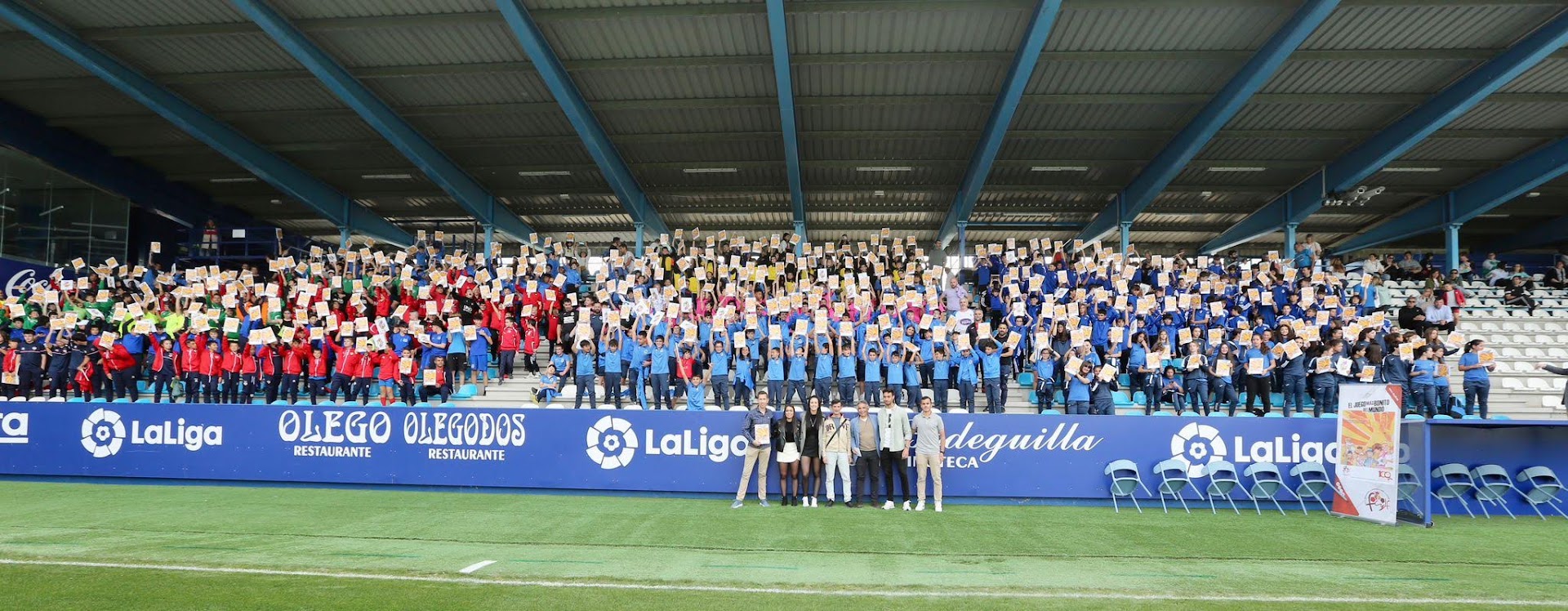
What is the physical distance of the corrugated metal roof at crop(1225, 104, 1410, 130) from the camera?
2070 centimetres

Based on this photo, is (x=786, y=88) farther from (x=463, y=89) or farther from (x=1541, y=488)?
(x=1541, y=488)

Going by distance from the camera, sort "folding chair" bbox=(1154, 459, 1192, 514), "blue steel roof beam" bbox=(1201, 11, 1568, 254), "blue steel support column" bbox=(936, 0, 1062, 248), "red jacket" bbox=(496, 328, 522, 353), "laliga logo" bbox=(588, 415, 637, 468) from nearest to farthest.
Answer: "folding chair" bbox=(1154, 459, 1192, 514) → "laliga logo" bbox=(588, 415, 637, 468) → "blue steel support column" bbox=(936, 0, 1062, 248) → "blue steel roof beam" bbox=(1201, 11, 1568, 254) → "red jacket" bbox=(496, 328, 522, 353)

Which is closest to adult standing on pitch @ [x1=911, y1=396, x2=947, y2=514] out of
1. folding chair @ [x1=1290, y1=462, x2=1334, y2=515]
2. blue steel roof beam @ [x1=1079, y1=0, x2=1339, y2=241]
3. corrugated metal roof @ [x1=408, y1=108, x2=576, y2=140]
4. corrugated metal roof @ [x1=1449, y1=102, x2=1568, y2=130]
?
folding chair @ [x1=1290, y1=462, x2=1334, y2=515]

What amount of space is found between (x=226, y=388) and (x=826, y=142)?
1484cm

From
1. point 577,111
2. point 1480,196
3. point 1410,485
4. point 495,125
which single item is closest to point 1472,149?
point 1480,196

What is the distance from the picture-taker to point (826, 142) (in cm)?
2392

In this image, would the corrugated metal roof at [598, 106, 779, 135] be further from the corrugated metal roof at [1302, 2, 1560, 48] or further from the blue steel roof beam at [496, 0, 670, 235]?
the corrugated metal roof at [1302, 2, 1560, 48]

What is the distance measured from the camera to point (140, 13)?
1717 cm

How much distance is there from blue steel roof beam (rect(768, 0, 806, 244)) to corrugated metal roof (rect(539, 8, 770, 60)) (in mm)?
524

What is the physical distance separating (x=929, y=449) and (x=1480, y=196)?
73.9 ft

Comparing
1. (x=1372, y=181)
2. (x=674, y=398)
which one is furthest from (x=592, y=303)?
(x=1372, y=181)

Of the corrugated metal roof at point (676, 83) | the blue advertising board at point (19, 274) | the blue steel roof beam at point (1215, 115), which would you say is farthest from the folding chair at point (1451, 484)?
the blue advertising board at point (19, 274)

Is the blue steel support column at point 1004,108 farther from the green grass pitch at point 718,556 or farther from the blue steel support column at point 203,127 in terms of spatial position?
the blue steel support column at point 203,127

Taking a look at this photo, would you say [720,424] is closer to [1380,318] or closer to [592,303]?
[592,303]
